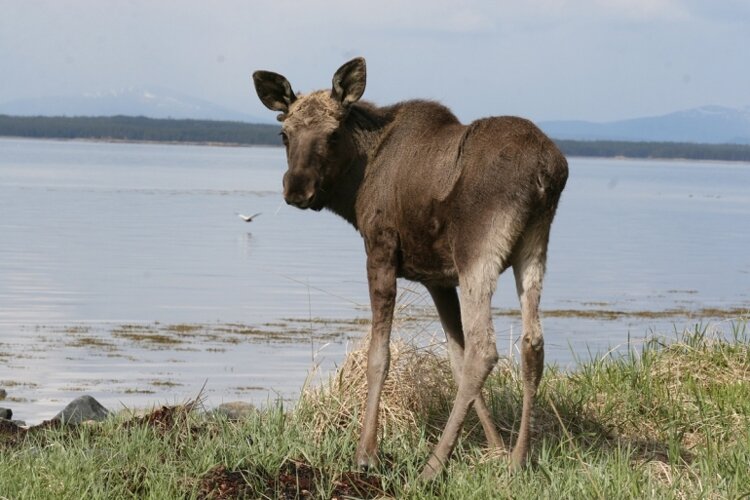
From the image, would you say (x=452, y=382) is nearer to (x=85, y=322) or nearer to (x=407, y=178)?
(x=407, y=178)

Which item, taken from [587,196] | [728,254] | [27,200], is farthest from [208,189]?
[728,254]

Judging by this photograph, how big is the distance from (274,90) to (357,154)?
0.65 m

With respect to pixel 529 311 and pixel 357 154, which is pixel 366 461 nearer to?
pixel 529 311

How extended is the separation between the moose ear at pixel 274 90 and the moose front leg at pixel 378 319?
3.40ft

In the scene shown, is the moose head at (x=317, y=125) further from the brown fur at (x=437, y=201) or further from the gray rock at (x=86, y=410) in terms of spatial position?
the gray rock at (x=86, y=410)

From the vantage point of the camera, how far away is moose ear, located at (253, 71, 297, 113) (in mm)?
7855

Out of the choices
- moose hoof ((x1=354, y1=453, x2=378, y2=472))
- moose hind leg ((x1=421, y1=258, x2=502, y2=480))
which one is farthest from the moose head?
moose hoof ((x1=354, y1=453, x2=378, y2=472))

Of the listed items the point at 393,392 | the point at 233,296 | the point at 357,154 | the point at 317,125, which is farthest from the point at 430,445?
the point at 233,296

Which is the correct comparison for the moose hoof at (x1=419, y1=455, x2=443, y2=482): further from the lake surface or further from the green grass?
the lake surface

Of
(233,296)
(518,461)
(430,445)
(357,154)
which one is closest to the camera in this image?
(518,461)

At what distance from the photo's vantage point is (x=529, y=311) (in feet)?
23.7

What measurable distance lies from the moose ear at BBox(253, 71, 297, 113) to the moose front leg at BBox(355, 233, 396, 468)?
104cm

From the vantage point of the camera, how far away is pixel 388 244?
7.65 m

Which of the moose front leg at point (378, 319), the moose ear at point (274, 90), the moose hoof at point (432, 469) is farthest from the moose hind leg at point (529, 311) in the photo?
the moose ear at point (274, 90)
